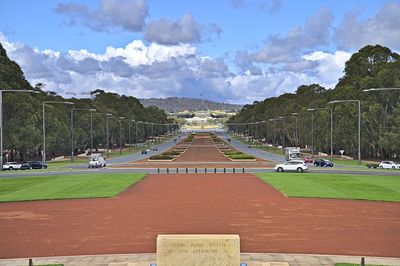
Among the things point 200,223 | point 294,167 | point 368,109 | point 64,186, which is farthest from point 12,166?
point 368,109

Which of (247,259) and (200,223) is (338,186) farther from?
(247,259)

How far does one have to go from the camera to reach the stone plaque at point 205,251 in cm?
1472

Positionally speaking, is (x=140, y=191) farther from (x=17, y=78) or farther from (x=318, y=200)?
(x=17, y=78)

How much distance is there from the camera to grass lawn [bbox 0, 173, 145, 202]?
42.4m

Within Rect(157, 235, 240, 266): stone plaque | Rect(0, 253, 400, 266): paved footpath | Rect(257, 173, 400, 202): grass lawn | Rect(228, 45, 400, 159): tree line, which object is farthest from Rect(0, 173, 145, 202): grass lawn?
Rect(228, 45, 400, 159): tree line

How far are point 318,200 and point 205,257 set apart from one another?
2569cm

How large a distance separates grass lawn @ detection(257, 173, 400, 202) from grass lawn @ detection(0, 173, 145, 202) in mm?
13962

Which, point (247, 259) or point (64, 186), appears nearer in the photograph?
point (247, 259)

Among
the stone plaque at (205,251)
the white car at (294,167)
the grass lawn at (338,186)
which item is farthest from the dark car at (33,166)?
the stone plaque at (205,251)

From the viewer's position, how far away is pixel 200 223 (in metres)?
29.4

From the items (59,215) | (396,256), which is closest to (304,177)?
(59,215)

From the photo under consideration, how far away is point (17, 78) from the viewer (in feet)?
318

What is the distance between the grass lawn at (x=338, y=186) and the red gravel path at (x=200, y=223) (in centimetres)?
257

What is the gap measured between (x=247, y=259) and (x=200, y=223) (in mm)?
9236
